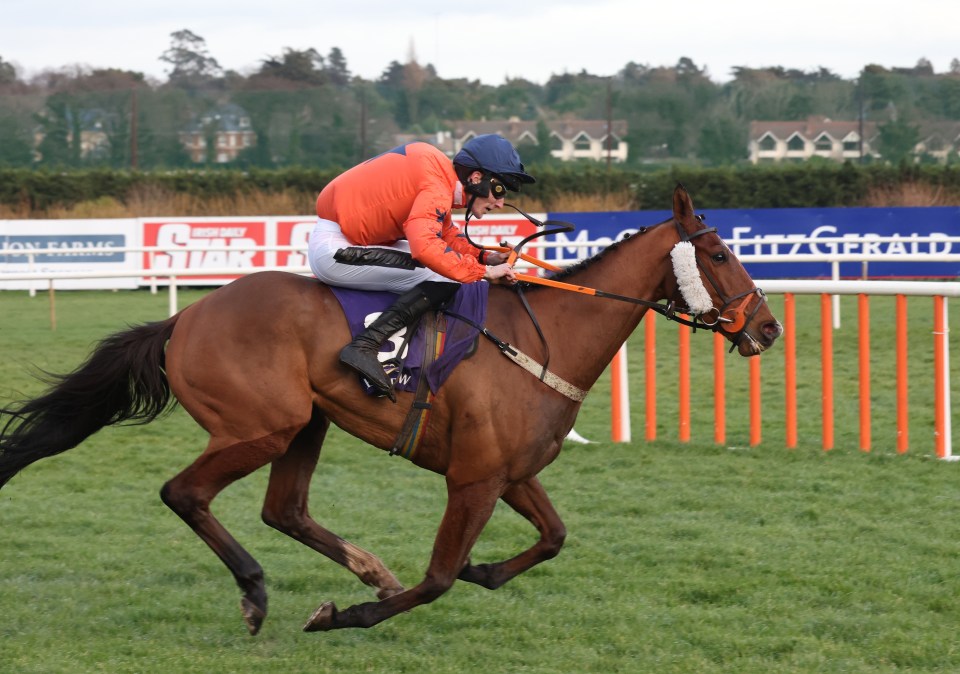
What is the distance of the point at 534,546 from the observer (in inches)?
178

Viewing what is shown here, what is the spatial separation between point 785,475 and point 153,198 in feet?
63.2

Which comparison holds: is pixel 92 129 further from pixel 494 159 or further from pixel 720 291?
pixel 720 291

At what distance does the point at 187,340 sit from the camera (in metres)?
4.38

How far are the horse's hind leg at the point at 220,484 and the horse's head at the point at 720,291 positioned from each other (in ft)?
4.88

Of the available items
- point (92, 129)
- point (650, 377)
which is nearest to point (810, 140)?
point (92, 129)

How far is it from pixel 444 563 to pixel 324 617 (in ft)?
1.48

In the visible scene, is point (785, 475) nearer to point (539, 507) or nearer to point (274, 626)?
point (539, 507)

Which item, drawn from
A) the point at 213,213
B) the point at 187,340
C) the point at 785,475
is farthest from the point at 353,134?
the point at 187,340

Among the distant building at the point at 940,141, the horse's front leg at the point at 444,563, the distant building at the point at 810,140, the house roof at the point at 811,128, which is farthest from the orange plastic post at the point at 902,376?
the house roof at the point at 811,128

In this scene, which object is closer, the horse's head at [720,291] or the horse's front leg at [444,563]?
the horse's front leg at [444,563]

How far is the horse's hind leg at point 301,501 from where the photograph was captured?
4.54 meters

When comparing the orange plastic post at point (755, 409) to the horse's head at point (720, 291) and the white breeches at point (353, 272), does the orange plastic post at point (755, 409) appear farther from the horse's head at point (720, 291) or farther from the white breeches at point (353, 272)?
the white breeches at point (353, 272)

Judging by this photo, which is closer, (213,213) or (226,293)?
(226,293)

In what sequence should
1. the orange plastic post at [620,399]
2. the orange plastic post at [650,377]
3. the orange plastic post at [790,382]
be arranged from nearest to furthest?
the orange plastic post at [790,382] < the orange plastic post at [650,377] < the orange plastic post at [620,399]
